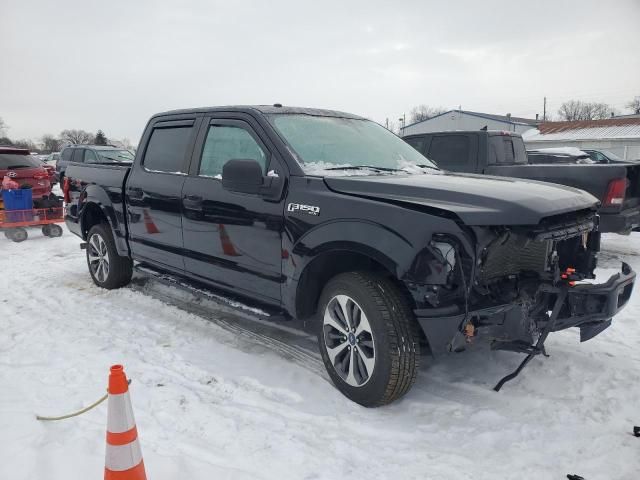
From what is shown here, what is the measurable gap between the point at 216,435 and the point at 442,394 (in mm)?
1551

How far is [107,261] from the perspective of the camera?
5.77 metres

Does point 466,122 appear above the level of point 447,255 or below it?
above

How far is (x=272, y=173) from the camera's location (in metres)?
3.60

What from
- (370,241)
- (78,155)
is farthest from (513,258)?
(78,155)

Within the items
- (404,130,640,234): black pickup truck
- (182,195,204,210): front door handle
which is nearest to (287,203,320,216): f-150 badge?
(182,195,204,210): front door handle

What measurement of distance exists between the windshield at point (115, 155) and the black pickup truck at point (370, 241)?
11.6 metres

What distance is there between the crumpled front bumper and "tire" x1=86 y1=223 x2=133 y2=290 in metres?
4.73

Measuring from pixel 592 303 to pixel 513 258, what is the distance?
21.3 inches

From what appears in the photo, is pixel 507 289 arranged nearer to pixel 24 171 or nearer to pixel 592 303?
A: pixel 592 303

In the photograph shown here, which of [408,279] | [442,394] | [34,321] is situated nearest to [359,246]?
[408,279]

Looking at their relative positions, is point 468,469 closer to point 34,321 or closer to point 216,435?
point 216,435

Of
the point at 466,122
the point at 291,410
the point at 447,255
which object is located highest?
the point at 466,122

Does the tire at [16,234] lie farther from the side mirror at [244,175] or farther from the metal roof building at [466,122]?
the metal roof building at [466,122]

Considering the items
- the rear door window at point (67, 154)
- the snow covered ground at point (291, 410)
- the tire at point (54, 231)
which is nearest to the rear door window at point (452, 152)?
the snow covered ground at point (291, 410)
